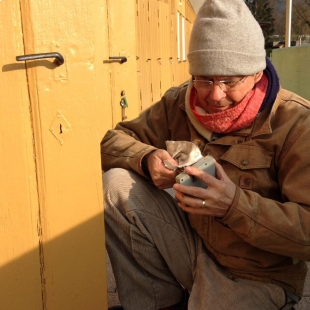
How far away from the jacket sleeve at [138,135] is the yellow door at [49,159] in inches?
17.7

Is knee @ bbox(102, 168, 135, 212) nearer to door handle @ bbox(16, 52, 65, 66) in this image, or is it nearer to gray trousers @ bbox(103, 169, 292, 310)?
gray trousers @ bbox(103, 169, 292, 310)

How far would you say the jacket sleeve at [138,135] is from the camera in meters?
2.38

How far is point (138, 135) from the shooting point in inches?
100

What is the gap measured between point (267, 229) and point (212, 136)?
0.51 meters

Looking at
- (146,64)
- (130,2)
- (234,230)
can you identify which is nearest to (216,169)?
(234,230)

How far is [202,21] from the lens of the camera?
7.04 feet

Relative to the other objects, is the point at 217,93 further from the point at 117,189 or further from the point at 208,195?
the point at 117,189

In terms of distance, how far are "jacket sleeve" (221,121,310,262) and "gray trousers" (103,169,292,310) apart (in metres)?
0.26

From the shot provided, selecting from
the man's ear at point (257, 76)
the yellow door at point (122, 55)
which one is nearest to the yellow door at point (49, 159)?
the man's ear at point (257, 76)

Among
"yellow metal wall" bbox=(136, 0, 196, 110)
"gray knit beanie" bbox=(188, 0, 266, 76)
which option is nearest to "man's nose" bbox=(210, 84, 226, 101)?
"gray knit beanie" bbox=(188, 0, 266, 76)

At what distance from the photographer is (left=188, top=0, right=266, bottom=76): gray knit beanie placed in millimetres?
2066

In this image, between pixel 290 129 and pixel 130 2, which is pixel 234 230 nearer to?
pixel 290 129

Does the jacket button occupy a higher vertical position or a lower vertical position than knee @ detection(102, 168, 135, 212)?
higher

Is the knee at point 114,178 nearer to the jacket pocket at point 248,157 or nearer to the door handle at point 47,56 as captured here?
the jacket pocket at point 248,157
